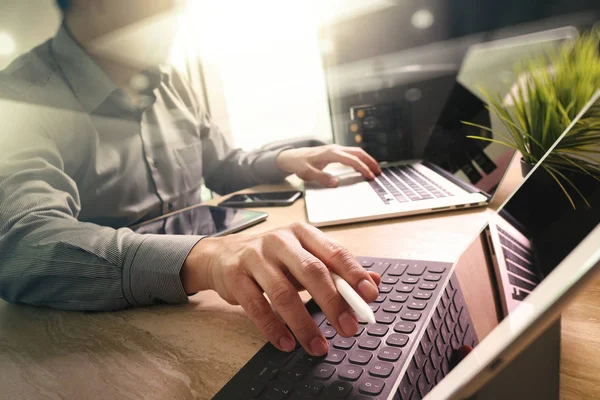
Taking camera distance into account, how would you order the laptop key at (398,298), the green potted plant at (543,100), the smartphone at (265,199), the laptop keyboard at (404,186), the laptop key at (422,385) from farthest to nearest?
the smartphone at (265,199) → the laptop keyboard at (404,186) → the green potted plant at (543,100) → the laptop key at (398,298) → the laptop key at (422,385)

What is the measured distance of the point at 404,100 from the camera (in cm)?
77

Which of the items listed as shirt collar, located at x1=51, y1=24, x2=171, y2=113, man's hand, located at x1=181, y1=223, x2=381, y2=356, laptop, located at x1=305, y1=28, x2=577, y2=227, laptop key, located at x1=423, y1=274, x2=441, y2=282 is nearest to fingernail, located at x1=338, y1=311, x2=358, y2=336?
man's hand, located at x1=181, y1=223, x2=381, y2=356

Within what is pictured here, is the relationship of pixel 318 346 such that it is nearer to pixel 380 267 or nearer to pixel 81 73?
pixel 380 267

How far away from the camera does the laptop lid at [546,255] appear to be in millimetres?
123

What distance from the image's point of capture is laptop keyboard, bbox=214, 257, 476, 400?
0.76ft

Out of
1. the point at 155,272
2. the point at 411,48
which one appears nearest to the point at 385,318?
the point at 155,272

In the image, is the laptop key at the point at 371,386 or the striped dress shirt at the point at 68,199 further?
the striped dress shirt at the point at 68,199

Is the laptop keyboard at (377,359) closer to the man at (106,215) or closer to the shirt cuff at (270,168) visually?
the man at (106,215)

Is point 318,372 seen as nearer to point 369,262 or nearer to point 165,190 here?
point 369,262

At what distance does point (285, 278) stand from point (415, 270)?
0.14 meters

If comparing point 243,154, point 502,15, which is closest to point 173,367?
point 243,154

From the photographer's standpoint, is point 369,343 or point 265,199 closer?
point 369,343

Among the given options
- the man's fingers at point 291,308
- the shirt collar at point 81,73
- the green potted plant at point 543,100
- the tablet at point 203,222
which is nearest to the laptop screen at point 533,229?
the man's fingers at point 291,308

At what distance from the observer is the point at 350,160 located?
0.78m
